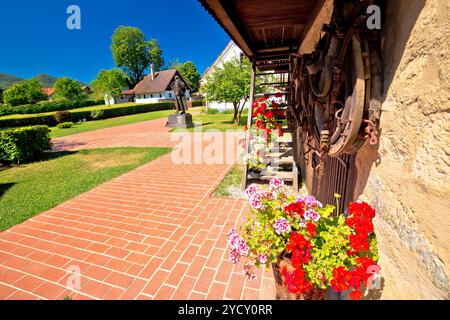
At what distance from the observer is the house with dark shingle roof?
150 ft

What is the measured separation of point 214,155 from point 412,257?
277 inches

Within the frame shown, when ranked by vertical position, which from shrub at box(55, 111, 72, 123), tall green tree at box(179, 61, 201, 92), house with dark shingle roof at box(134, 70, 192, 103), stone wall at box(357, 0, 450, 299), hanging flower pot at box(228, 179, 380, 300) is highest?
tall green tree at box(179, 61, 201, 92)

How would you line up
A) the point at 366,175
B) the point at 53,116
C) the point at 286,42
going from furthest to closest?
the point at 53,116
the point at 286,42
the point at 366,175

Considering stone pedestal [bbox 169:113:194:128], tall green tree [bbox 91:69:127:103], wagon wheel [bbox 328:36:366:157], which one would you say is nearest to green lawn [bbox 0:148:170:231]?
wagon wheel [bbox 328:36:366:157]

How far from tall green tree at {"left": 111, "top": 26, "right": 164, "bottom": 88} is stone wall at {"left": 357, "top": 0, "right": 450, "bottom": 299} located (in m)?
57.4

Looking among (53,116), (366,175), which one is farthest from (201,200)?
(53,116)

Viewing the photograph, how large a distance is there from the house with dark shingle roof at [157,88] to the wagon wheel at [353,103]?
46.6 m

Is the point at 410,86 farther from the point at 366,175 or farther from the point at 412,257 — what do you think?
the point at 412,257

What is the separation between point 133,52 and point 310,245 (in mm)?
57773

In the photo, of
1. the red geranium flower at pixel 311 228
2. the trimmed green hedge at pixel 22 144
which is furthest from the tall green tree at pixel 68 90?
the red geranium flower at pixel 311 228

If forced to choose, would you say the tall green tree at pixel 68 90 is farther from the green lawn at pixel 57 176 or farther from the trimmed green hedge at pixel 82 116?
the green lawn at pixel 57 176

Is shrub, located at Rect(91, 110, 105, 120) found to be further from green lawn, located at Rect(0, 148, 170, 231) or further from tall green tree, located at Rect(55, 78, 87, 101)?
tall green tree, located at Rect(55, 78, 87, 101)

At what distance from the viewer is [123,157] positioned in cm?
834

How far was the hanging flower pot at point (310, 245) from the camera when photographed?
1.42 meters
